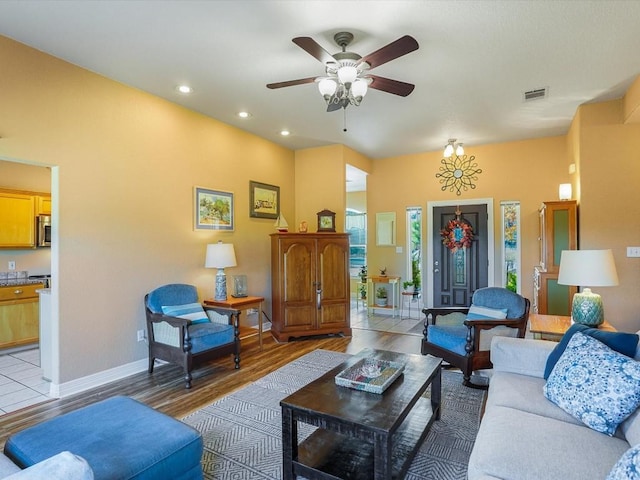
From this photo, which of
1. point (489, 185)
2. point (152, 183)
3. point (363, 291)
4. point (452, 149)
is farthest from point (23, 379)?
Result: point (489, 185)

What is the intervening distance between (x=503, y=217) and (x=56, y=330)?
5997 millimetres

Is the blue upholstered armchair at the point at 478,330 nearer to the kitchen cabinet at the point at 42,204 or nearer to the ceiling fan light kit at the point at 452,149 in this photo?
the ceiling fan light kit at the point at 452,149

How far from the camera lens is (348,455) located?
2020mm

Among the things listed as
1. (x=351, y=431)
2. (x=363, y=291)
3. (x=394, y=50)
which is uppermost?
(x=394, y=50)

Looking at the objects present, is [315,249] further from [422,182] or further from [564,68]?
[564,68]

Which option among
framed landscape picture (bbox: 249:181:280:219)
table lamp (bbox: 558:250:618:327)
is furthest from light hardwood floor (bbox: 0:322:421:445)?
table lamp (bbox: 558:250:618:327)

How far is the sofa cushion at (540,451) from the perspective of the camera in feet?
4.50

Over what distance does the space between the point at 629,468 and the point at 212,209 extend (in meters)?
4.32

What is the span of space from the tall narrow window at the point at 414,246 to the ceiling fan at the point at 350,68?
3.85 meters

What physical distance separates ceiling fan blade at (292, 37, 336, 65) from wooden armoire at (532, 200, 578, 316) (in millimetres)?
3407

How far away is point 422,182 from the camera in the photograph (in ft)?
20.9

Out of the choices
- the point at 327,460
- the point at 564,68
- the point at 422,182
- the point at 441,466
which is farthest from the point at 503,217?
the point at 327,460

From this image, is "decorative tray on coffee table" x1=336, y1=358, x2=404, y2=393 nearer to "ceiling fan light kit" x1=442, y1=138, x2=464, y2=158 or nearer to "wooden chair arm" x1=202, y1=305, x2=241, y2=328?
"wooden chair arm" x1=202, y1=305, x2=241, y2=328

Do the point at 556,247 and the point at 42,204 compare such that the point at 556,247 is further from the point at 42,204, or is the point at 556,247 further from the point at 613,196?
the point at 42,204
